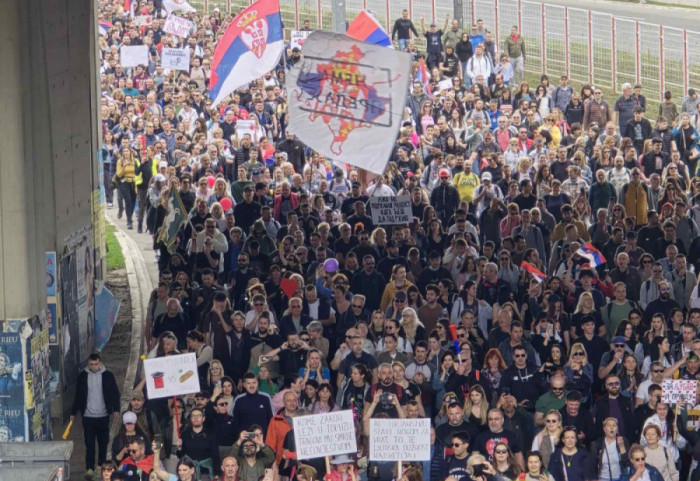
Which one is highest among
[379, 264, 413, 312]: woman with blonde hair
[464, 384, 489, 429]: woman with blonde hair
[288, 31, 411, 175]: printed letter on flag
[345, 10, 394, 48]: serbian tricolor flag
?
[345, 10, 394, 48]: serbian tricolor flag

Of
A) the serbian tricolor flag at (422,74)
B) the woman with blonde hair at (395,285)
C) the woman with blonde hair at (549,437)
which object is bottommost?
the woman with blonde hair at (549,437)

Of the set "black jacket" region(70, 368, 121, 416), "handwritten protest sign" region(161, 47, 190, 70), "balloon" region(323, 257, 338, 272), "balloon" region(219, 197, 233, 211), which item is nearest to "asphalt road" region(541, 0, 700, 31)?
"handwritten protest sign" region(161, 47, 190, 70)

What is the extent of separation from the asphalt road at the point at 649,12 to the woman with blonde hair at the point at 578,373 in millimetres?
29809

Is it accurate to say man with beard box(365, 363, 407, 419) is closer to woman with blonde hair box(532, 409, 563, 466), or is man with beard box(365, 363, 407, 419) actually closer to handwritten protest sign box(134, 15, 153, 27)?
woman with blonde hair box(532, 409, 563, 466)

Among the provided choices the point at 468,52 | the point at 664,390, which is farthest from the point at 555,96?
the point at 664,390

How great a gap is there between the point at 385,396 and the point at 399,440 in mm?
1198

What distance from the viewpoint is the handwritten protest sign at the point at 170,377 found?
19.3 metres

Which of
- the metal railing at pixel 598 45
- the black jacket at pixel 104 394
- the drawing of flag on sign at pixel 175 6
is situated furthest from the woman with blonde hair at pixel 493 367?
the drawing of flag on sign at pixel 175 6

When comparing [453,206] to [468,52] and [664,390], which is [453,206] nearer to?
Result: [664,390]

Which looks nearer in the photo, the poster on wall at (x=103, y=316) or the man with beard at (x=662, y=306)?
the man with beard at (x=662, y=306)

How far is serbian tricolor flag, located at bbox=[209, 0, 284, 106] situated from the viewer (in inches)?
1305

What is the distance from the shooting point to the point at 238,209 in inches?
1077

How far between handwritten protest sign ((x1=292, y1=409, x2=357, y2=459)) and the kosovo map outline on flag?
285 inches

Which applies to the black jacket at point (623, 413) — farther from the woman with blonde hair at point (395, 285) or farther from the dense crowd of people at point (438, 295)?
the woman with blonde hair at point (395, 285)
